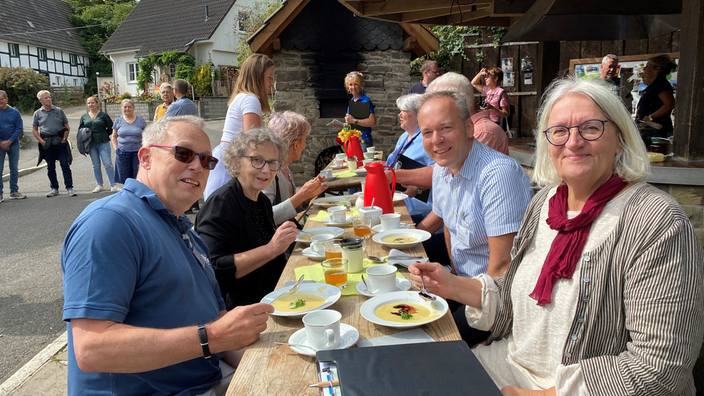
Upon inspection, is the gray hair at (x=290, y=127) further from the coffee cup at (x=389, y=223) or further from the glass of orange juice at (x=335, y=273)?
the glass of orange juice at (x=335, y=273)

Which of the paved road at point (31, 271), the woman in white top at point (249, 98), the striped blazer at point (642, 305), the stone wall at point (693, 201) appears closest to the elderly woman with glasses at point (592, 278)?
the striped blazer at point (642, 305)

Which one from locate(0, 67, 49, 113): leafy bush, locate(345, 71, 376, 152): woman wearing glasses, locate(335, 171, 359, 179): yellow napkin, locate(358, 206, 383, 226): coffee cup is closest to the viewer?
locate(358, 206, 383, 226): coffee cup

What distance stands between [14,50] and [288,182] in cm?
3759

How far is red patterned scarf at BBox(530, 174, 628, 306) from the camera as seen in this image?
5.08 ft

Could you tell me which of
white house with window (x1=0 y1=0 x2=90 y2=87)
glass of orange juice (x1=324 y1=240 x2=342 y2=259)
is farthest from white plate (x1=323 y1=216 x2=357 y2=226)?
white house with window (x1=0 y1=0 x2=90 y2=87)

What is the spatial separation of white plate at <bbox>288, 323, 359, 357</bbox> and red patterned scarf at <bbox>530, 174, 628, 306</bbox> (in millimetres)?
640

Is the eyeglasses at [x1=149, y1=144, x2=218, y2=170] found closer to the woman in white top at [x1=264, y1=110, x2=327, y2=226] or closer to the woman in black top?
the woman in white top at [x1=264, y1=110, x2=327, y2=226]

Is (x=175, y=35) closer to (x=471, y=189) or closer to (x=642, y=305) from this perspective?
(x=471, y=189)

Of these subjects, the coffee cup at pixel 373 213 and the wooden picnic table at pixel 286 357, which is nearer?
the wooden picnic table at pixel 286 357

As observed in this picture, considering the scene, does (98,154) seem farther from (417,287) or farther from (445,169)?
(417,287)

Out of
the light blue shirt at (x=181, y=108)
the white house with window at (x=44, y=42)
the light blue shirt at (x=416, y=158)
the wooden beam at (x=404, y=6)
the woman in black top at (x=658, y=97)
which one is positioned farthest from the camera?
the white house with window at (x=44, y=42)

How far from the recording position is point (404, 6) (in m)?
5.33

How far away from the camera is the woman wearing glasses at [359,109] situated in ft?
25.6

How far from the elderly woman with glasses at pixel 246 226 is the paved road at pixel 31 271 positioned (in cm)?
183
